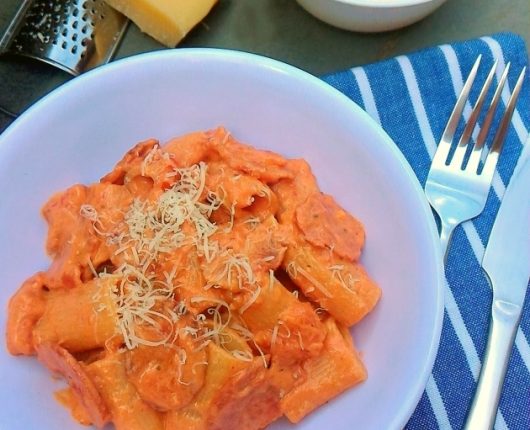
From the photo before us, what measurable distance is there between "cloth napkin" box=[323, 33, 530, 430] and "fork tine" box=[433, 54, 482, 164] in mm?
27

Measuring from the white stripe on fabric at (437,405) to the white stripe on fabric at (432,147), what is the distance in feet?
0.29

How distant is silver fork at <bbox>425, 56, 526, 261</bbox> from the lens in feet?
4.83

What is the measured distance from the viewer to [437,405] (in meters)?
1.38

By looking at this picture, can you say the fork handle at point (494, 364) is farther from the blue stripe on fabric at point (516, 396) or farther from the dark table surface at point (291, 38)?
the dark table surface at point (291, 38)

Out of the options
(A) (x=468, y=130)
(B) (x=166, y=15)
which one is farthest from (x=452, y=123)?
(B) (x=166, y=15)

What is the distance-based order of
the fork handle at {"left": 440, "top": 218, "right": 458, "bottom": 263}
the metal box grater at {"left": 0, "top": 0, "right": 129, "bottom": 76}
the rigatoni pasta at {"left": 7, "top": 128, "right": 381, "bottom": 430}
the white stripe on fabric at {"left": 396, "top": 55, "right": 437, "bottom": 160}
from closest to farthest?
the rigatoni pasta at {"left": 7, "top": 128, "right": 381, "bottom": 430}
the fork handle at {"left": 440, "top": 218, "right": 458, "bottom": 263}
the white stripe on fabric at {"left": 396, "top": 55, "right": 437, "bottom": 160}
the metal box grater at {"left": 0, "top": 0, "right": 129, "bottom": 76}

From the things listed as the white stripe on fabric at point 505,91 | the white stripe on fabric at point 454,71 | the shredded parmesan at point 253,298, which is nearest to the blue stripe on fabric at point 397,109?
the white stripe on fabric at point 454,71

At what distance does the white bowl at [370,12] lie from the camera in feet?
4.98

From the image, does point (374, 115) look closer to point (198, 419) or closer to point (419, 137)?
point (419, 137)

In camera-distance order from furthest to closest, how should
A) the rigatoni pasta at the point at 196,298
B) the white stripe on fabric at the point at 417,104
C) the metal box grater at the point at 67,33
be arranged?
the metal box grater at the point at 67,33 < the white stripe on fabric at the point at 417,104 < the rigatoni pasta at the point at 196,298

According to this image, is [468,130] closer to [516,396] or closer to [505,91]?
[505,91]

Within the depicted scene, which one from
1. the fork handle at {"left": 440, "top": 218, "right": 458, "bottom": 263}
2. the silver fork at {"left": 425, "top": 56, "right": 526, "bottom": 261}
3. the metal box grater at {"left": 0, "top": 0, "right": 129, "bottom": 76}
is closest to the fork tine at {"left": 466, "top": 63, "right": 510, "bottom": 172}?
the silver fork at {"left": 425, "top": 56, "right": 526, "bottom": 261}

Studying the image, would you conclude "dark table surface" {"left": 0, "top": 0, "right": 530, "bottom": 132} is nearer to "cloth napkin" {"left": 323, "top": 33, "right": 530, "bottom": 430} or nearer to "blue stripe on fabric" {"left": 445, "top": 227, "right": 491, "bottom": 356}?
"cloth napkin" {"left": 323, "top": 33, "right": 530, "bottom": 430}

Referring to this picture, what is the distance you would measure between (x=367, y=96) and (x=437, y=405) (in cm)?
71
